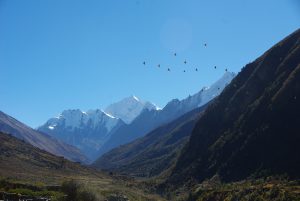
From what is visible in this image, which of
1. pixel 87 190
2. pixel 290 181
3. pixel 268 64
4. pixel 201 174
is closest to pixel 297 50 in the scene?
pixel 268 64

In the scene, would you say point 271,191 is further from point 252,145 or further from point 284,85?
point 284,85

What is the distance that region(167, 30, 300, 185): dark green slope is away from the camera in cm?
13000

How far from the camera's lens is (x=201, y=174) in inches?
6112

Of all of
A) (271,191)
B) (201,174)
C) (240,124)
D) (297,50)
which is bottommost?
(271,191)

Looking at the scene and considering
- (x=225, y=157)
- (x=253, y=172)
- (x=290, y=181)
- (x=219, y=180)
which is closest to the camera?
(x=290, y=181)

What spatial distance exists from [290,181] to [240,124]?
51238 millimetres

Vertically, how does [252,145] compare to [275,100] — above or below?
below

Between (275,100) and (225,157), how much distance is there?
22.0 meters

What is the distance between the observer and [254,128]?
14700 cm

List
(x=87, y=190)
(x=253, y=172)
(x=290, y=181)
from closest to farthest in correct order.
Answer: (x=87, y=190)
(x=290, y=181)
(x=253, y=172)

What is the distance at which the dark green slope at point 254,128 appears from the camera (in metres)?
130

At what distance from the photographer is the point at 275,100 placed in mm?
144375

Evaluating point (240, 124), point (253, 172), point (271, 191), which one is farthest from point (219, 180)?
point (271, 191)

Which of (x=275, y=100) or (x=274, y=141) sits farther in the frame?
(x=275, y=100)
